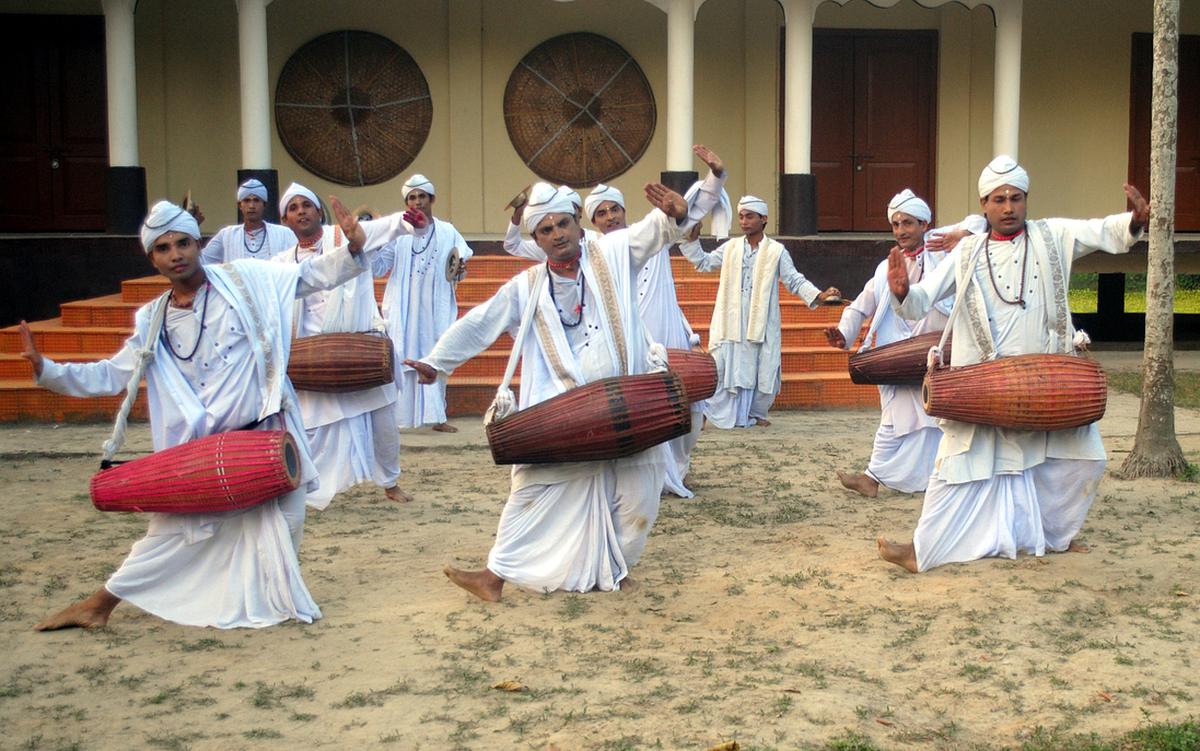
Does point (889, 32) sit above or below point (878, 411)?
above

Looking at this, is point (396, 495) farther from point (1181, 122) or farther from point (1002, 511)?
point (1181, 122)

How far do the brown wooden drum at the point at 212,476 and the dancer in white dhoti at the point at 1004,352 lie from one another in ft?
8.49

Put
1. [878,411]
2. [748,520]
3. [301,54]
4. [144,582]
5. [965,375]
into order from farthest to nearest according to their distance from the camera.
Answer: [301,54] < [878,411] < [748,520] < [965,375] < [144,582]

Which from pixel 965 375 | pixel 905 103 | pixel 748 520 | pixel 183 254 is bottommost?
pixel 748 520

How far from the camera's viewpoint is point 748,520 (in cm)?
708

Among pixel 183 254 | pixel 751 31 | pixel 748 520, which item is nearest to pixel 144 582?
pixel 183 254

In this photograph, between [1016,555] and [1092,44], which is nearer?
Result: [1016,555]

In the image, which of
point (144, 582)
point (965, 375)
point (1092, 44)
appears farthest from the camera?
point (1092, 44)

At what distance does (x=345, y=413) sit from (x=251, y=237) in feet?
5.48

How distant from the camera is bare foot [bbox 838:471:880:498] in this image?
7.68m

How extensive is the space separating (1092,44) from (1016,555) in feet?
34.9

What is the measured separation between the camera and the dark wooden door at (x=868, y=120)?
14.7 metres

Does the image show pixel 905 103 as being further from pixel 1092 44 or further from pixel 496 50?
pixel 496 50

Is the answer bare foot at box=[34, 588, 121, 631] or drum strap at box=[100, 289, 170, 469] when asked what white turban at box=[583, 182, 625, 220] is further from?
bare foot at box=[34, 588, 121, 631]
